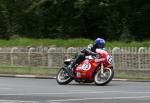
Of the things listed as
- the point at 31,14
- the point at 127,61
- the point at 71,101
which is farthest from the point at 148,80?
the point at 31,14

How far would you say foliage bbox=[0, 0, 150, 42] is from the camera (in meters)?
44.6

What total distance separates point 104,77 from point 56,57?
29.6 ft

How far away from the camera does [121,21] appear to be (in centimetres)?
4562

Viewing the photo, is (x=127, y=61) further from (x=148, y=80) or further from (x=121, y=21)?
(x=121, y=21)

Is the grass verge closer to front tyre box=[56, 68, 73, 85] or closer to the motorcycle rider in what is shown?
the motorcycle rider

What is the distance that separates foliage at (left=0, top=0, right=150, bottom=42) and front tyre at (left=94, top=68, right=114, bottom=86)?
1691 cm

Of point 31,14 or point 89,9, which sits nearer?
point 89,9

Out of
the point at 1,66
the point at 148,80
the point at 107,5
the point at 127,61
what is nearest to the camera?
the point at 148,80

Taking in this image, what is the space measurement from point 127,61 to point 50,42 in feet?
25.3

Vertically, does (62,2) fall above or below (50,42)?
above

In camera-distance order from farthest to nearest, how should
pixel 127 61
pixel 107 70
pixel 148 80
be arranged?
pixel 127 61 < pixel 148 80 < pixel 107 70

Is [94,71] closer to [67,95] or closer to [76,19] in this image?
[67,95]

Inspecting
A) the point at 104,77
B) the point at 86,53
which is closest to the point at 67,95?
the point at 104,77

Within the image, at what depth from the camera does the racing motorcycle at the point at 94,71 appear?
941 inches
